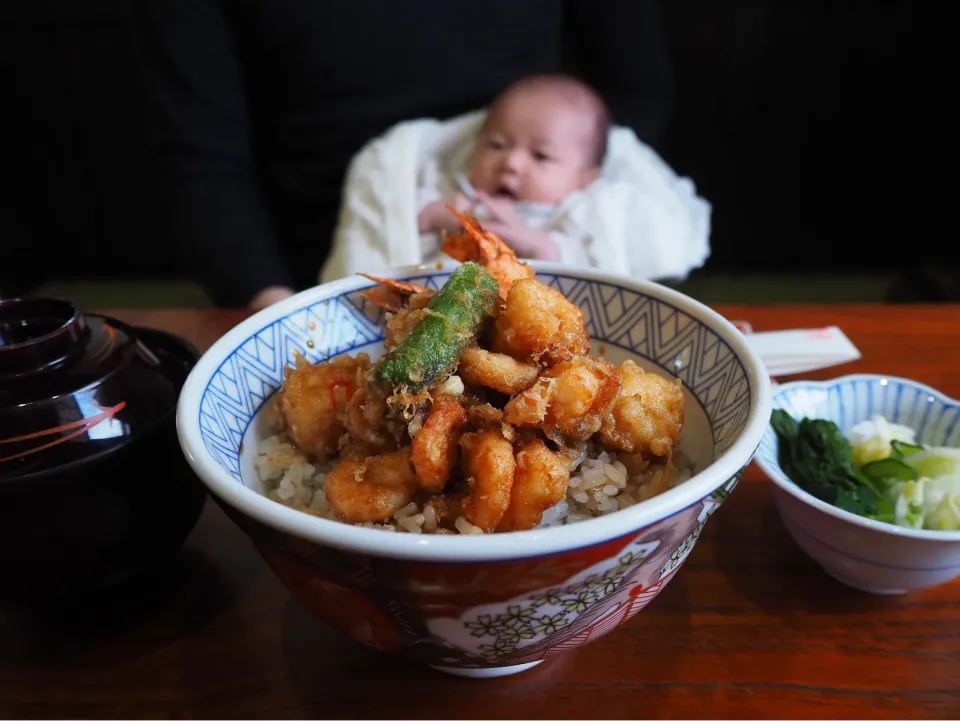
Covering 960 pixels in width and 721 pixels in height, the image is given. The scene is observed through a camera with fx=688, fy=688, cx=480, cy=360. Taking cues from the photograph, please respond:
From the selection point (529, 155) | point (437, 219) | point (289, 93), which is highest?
point (289, 93)

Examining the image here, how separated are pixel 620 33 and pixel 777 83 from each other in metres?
1.18

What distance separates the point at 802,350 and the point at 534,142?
43.4 inches

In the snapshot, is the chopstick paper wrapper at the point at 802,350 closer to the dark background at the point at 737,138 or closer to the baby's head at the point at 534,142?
the baby's head at the point at 534,142

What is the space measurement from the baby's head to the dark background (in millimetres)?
1308

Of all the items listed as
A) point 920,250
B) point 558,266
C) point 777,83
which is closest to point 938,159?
point 920,250

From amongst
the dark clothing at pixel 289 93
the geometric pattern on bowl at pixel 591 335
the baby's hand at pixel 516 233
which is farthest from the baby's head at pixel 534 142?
the geometric pattern on bowl at pixel 591 335

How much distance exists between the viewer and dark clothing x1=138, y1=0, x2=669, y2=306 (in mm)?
1932

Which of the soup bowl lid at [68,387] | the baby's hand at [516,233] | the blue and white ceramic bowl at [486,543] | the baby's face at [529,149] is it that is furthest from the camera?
the baby's face at [529,149]

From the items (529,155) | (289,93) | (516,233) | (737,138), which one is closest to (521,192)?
(529,155)

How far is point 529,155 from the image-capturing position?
2.03 metres

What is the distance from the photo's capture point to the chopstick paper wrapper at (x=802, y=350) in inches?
47.1

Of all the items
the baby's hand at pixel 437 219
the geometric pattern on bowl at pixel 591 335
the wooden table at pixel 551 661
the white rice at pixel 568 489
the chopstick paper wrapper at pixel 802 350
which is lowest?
the wooden table at pixel 551 661

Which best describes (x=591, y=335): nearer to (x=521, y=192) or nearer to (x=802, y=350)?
(x=802, y=350)

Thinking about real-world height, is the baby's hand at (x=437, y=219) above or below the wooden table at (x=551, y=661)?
above
